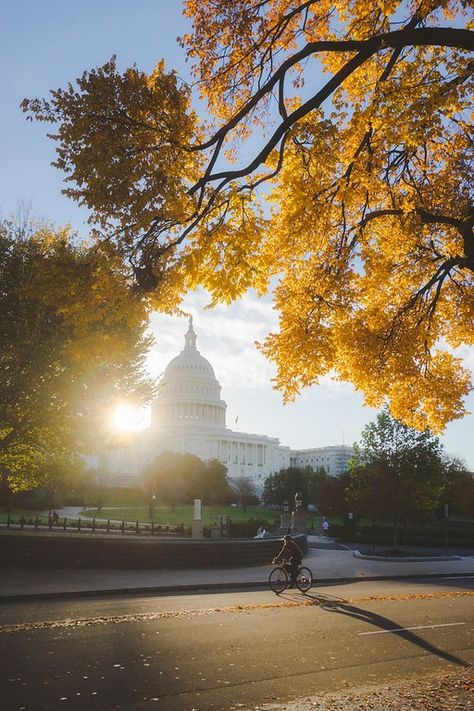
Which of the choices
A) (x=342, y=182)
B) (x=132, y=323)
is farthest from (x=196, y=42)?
(x=132, y=323)

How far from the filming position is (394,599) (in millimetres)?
15469

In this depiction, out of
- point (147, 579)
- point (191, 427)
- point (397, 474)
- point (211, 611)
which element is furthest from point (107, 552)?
point (191, 427)

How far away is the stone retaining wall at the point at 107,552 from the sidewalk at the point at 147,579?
0.54m

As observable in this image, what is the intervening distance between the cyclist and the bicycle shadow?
0.81m

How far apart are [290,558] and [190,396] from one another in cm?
14491

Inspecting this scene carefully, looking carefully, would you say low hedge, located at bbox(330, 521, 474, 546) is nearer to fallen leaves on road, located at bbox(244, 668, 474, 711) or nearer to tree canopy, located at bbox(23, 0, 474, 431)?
tree canopy, located at bbox(23, 0, 474, 431)

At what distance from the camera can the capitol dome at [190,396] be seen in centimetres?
16262

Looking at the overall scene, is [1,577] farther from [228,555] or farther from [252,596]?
[228,555]

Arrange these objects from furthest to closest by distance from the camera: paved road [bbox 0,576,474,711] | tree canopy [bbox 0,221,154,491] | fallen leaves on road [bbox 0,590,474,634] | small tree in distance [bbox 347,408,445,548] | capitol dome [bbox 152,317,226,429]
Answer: capitol dome [bbox 152,317,226,429] → small tree in distance [bbox 347,408,445,548] → tree canopy [bbox 0,221,154,491] → fallen leaves on road [bbox 0,590,474,634] → paved road [bbox 0,576,474,711]

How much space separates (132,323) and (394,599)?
1036 centimetres

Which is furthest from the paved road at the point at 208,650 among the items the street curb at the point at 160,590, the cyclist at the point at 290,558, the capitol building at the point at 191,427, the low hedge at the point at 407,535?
the capitol building at the point at 191,427

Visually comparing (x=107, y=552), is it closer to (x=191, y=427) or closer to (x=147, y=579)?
(x=147, y=579)

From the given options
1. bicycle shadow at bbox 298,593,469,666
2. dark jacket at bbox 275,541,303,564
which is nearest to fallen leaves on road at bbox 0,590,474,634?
bicycle shadow at bbox 298,593,469,666

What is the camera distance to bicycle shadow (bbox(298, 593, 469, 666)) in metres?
8.74
